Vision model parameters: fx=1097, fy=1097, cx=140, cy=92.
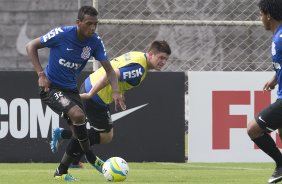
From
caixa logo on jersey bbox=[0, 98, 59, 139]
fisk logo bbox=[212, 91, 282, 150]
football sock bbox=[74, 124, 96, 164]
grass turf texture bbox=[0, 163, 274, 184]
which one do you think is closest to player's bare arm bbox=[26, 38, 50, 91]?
football sock bbox=[74, 124, 96, 164]

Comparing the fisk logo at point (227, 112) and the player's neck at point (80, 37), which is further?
the fisk logo at point (227, 112)

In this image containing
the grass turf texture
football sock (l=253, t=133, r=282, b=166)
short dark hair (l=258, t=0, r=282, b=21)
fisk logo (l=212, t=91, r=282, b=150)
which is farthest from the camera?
fisk logo (l=212, t=91, r=282, b=150)

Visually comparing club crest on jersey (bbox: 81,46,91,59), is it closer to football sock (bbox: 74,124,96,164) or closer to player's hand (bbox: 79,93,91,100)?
football sock (bbox: 74,124,96,164)

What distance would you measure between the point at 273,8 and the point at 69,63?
8.42 ft

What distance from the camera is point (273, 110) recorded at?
11180mm

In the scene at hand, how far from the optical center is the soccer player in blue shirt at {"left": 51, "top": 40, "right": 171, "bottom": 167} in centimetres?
1325

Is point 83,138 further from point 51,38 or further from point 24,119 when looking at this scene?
point 24,119

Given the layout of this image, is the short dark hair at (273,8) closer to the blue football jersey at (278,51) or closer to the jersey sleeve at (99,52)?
the blue football jersey at (278,51)

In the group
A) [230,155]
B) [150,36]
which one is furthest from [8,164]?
[150,36]

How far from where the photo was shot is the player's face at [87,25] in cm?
1220

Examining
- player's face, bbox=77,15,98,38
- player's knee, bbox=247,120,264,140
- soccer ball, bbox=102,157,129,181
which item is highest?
player's face, bbox=77,15,98,38

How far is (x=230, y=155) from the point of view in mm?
16453

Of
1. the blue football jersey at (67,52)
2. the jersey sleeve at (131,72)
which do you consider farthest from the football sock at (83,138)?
the jersey sleeve at (131,72)

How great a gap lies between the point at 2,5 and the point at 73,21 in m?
1.85
